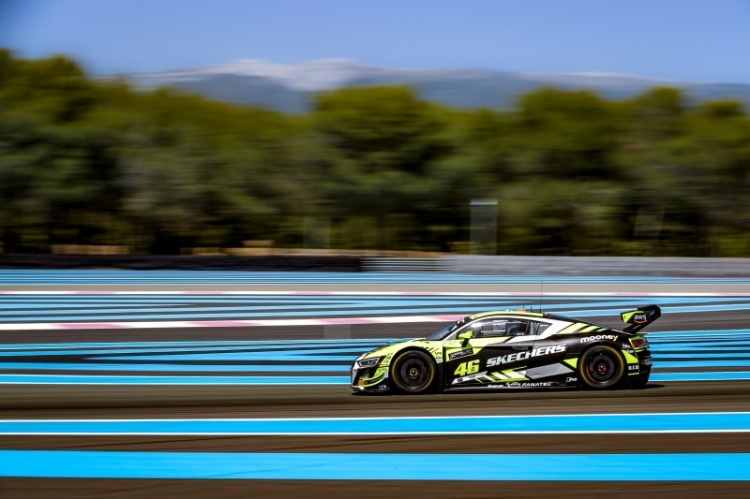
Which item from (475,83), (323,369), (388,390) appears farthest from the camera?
(475,83)

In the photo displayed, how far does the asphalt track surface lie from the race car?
159 millimetres

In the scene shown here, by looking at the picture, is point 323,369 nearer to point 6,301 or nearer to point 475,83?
point 6,301

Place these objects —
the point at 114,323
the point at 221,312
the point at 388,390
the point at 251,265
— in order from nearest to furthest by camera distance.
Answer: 1. the point at 388,390
2. the point at 114,323
3. the point at 221,312
4. the point at 251,265

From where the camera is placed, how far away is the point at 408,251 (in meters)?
38.3

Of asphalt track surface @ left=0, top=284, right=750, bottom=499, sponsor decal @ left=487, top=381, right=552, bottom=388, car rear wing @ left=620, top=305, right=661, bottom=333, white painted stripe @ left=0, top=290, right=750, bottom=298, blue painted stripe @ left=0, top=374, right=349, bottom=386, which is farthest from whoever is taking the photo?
white painted stripe @ left=0, top=290, right=750, bottom=298

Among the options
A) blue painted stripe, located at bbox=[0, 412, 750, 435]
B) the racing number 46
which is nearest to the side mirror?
the racing number 46

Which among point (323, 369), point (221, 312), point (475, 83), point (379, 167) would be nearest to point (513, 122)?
point (379, 167)

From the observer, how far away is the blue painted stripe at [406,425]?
7.82 m

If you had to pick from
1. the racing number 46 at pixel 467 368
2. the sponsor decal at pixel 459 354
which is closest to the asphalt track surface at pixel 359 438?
the racing number 46 at pixel 467 368

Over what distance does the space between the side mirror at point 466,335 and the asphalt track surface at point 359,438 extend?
Answer: 1.90ft

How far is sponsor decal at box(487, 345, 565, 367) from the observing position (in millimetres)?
9531

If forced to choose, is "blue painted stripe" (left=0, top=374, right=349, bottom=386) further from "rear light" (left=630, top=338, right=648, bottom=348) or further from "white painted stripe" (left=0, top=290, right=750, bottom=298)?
"white painted stripe" (left=0, top=290, right=750, bottom=298)

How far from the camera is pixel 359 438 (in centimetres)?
760

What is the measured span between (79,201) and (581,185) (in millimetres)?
20000
